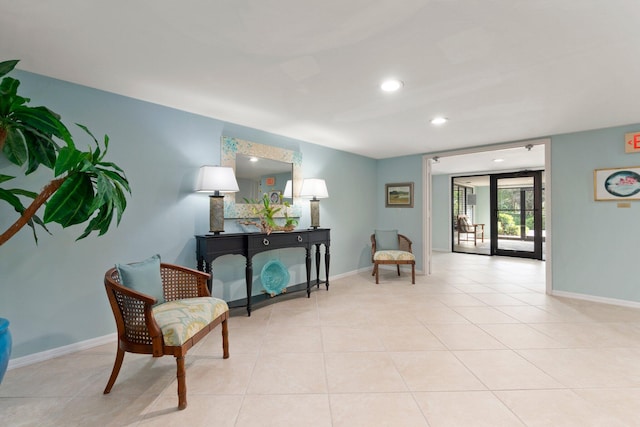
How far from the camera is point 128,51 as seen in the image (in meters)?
1.95

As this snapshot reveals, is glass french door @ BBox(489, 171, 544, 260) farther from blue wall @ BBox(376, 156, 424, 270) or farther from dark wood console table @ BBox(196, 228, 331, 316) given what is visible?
dark wood console table @ BBox(196, 228, 331, 316)

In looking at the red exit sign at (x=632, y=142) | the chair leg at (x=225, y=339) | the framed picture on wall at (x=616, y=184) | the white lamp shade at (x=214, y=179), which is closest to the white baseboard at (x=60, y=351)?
the chair leg at (x=225, y=339)

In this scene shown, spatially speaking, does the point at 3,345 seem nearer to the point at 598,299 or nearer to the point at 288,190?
the point at 288,190

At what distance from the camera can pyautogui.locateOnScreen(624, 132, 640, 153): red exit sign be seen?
345cm

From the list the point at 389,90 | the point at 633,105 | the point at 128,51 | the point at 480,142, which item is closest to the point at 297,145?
the point at 389,90

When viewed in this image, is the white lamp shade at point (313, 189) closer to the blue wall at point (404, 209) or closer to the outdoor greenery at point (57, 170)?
the blue wall at point (404, 209)

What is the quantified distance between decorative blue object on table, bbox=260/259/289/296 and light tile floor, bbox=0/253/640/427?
36 cm

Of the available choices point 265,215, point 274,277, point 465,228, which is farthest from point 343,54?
point 465,228

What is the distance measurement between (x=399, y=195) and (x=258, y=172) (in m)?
2.94

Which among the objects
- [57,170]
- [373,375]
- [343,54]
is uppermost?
[343,54]

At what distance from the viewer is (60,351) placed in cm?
235

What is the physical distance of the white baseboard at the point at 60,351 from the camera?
2.18 meters

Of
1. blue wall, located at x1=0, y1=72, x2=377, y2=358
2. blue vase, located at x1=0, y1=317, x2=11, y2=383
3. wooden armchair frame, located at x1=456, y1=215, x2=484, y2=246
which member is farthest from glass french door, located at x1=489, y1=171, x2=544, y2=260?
blue vase, located at x1=0, y1=317, x2=11, y2=383

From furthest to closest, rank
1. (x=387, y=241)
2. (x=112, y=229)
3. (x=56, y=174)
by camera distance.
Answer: (x=387, y=241) → (x=112, y=229) → (x=56, y=174)
